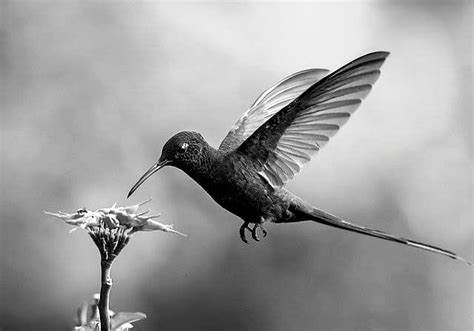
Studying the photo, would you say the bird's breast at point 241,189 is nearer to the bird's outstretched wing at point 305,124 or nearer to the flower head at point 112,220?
the bird's outstretched wing at point 305,124

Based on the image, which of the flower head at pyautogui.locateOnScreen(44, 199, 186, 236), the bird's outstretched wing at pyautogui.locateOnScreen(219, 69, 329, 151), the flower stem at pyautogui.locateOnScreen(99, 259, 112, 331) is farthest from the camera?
the bird's outstretched wing at pyautogui.locateOnScreen(219, 69, 329, 151)

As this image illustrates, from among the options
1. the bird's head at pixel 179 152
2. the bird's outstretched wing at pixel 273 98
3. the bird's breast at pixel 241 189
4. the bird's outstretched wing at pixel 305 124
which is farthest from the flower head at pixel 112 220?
the bird's outstretched wing at pixel 273 98

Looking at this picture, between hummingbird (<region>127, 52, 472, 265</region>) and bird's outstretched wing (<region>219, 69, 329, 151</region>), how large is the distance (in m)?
0.24

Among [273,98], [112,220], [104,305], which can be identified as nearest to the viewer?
[104,305]

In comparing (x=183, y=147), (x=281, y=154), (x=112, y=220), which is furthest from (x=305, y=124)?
(x=112, y=220)

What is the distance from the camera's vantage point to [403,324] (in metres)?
3.47

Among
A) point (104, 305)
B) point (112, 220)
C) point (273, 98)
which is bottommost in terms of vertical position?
point (104, 305)

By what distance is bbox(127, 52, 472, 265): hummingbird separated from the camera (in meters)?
1.39

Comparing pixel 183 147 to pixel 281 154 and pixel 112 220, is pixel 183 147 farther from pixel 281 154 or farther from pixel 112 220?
pixel 281 154

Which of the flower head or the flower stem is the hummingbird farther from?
the flower stem

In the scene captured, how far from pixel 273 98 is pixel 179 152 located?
30.5 inches

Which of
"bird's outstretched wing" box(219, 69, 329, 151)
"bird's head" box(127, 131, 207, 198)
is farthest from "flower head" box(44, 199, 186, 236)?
"bird's outstretched wing" box(219, 69, 329, 151)

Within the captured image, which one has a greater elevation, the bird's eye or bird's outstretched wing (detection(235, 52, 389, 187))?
bird's outstretched wing (detection(235, 52, 389, 187))

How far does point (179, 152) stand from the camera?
129 cm
